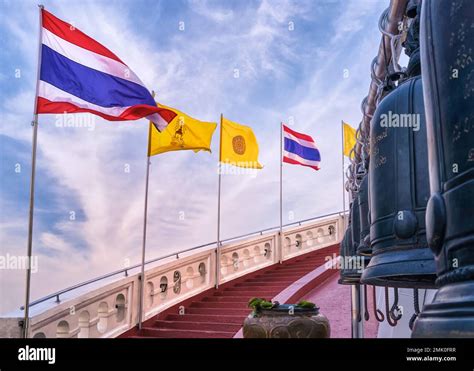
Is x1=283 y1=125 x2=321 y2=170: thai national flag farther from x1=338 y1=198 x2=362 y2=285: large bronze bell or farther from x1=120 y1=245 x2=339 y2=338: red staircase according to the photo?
x1=338 y1=198 x2=362 y2=285: large bronze bell

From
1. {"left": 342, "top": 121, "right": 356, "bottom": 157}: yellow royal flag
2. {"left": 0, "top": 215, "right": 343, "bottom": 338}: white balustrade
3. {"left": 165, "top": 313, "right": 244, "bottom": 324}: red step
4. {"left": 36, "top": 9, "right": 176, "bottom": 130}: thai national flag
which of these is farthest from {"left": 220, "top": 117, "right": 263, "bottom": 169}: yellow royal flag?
{"left": 36, "top": 9, "right": 176, "bottom": 130}: thai national flag

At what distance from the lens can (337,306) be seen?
381 inches

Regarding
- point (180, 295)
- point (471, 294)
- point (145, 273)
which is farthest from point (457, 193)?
point (180, 295)

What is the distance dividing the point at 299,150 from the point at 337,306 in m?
4.77

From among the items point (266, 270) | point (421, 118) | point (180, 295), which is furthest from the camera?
point (266, 270)

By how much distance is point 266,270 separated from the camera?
12539 millimetres

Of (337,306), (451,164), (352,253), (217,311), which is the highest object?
(451,164)

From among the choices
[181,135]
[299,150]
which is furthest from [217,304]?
[299,150]

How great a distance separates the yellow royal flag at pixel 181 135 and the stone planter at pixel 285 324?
6.26 m

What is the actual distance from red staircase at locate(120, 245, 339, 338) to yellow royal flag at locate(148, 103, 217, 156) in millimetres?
3084

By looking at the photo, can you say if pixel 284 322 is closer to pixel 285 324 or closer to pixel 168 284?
pixel 285 324

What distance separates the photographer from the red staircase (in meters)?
8.76

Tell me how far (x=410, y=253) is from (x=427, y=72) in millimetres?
731
